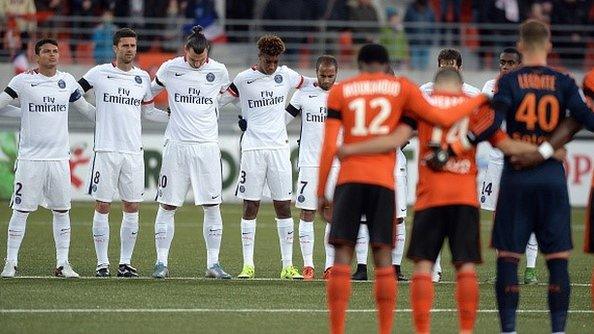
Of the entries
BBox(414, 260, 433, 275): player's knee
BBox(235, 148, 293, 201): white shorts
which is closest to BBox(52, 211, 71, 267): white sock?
BBox(235, 148, 293, 201): white shorts

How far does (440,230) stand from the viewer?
10.1 meters

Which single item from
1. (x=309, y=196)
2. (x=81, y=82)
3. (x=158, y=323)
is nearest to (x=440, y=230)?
(x=158, y=323)

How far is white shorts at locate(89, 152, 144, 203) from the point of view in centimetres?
1459

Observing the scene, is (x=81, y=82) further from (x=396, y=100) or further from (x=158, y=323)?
(x=396, y=100)

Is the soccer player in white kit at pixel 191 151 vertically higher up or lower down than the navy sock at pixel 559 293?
higher up

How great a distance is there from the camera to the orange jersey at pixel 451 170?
1001cm

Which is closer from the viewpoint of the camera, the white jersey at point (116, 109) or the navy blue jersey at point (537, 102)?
the navy blue jersey at point (537, 102)

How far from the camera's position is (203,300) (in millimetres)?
12719

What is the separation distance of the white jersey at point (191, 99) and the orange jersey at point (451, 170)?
4973 millimetres

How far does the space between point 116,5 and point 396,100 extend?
20262 millimetres

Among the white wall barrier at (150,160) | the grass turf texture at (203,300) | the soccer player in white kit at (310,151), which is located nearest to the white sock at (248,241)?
the grass turf texture at (203,300)

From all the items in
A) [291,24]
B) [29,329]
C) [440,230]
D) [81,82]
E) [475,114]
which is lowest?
[29,329]

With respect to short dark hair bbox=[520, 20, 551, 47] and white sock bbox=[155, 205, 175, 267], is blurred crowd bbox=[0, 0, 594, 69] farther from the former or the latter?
short dark hair bbox=[520, 20, 551, 47]

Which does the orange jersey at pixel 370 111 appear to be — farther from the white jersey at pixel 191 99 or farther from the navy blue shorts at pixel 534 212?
the white jersey at pixel 191 99
